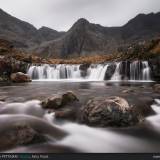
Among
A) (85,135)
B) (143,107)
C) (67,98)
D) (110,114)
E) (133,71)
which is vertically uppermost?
(133,71)

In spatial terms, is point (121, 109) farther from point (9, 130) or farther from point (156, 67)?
point (156, 67)

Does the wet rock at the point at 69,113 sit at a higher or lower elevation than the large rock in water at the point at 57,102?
lower

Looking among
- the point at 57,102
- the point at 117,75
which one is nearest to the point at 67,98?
the point at 57,102

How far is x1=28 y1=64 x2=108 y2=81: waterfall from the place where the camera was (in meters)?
38.9

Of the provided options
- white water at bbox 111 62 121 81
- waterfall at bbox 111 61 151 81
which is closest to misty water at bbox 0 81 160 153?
waterfall at bbox 111 61 151 81

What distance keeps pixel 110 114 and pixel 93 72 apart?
3037 cm

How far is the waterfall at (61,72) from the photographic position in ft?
128

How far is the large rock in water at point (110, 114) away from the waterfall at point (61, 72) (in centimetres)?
2882

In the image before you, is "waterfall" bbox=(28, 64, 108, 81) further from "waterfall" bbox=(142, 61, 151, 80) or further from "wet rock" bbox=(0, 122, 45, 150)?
"wet rock" bbox=(0, 122, 45, 150)

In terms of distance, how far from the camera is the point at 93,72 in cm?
3894

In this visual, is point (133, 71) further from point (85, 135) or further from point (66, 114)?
point (85, 135)

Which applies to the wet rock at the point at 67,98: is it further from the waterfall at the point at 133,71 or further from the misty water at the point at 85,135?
the waterfall at the point at 133,71

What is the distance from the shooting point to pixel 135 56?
38.1 meters

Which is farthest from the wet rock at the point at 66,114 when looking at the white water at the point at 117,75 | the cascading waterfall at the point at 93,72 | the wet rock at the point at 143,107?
the white water at the point at 117,75
